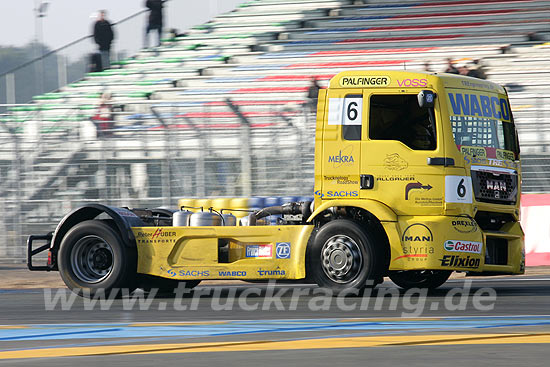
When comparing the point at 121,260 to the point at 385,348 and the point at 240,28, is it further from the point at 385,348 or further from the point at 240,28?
the point at 240,28

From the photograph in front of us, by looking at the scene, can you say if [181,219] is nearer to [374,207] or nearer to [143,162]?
[374,207]

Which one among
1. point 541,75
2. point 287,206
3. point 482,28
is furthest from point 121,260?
point 482,28

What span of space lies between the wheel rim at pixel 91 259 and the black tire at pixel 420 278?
3379 millimetres

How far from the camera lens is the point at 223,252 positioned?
1102 cm

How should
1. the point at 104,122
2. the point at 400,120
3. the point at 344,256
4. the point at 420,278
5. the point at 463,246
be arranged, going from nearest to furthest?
the point at 463,246 → the point at 344,256 → the point at 400,120 → the point at 420,278 → the point at 104,122

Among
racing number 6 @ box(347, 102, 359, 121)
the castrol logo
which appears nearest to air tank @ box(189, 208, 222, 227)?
racing number 6 @ box(347, 102, 359, 121)

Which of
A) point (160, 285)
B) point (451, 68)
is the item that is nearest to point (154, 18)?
point (451, 68)

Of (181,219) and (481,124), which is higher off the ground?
(481,124)

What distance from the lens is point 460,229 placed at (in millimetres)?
10398

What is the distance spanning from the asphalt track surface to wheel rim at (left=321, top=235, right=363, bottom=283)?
27cm

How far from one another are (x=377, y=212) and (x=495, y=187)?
1386 millimetres

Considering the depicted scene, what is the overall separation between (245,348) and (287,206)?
4346 mm

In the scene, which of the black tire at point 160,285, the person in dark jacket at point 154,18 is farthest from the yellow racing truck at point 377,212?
the person in dark jacket at point 154,18

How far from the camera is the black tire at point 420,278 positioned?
11.8m
